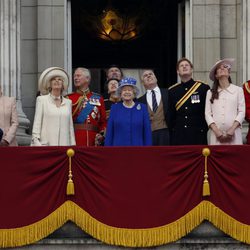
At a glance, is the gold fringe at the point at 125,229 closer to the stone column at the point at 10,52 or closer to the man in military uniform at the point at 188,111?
the man in military uniform at the point at 188,111

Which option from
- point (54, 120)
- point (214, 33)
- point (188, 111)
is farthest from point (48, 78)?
point (214, 33)

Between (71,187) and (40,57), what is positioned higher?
(40,57)

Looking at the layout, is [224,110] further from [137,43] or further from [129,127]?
[137,43]

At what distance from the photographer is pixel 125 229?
14000mm

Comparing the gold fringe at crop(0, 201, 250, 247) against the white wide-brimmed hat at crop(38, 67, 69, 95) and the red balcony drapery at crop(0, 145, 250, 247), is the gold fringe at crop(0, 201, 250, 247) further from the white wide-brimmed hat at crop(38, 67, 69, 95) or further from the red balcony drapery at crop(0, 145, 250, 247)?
the white wide-brimmed hat at crop(38, 67, 69, 95)

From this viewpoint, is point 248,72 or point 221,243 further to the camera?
point 248,72

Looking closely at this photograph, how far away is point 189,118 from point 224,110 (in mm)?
562

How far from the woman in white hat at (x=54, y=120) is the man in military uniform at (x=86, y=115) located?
17.4 inches

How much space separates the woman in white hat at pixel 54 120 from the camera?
14820 millimetres

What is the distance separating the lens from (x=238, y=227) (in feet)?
45.9

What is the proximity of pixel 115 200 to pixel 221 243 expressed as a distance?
1.50 meters

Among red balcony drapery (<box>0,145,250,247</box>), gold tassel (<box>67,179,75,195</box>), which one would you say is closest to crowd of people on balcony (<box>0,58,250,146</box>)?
red balcony drapery (<box>0,145,250,247</box>)

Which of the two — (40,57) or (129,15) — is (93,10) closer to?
(129,15)

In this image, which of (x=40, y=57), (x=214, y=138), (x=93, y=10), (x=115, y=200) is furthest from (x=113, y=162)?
(x=93, y=10)
